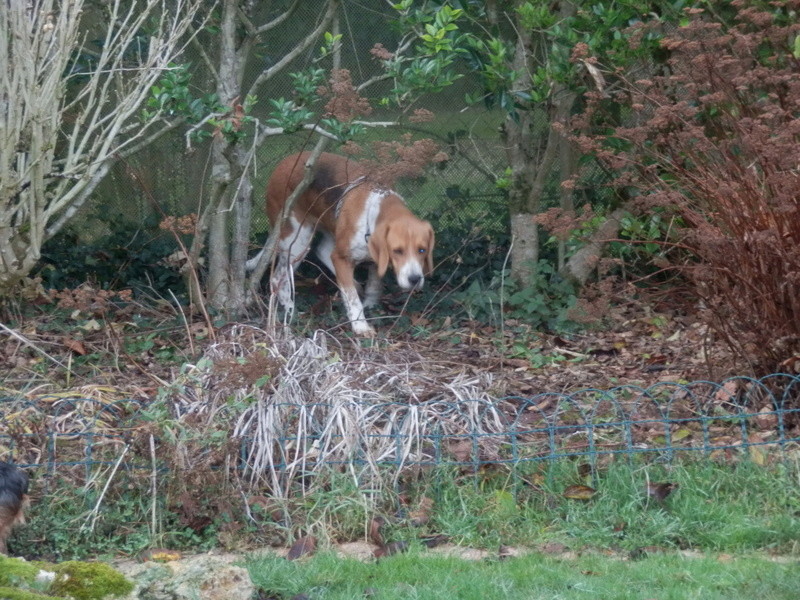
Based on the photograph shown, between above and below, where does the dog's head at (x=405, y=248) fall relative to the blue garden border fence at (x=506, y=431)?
above

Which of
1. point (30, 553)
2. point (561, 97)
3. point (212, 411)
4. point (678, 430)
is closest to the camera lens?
point (30, 553)

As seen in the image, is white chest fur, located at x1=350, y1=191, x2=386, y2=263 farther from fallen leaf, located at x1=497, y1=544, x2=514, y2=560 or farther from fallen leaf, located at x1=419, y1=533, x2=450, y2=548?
fallen leaf, located at x1=497, y1=544, x2=514, y2=560

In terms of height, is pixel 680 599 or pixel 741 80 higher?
pixel 741 80

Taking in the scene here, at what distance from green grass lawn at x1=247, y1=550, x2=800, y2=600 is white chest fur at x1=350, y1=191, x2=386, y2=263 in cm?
392

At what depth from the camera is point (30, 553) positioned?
454 centimetres

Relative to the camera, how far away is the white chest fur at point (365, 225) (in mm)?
7957

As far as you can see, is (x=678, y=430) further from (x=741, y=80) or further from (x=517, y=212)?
(x=517, y=212)

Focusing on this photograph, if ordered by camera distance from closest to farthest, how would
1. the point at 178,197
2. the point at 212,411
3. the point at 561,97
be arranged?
the point at 212,411 < the point at 561,97 < the point at 178,197

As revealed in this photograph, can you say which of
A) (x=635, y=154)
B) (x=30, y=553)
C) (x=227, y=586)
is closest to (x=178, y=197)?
(x=635, y=154)

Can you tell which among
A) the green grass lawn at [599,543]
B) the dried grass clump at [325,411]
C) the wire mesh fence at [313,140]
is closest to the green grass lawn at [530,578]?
the green grass lawn at [599,543]

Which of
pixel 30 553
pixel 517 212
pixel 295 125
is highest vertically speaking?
pixel 295 125

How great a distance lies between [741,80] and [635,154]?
1.40 m

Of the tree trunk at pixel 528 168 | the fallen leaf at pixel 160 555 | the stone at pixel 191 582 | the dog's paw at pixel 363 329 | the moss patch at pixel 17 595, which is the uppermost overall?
the tree trunk at pixel 528 168

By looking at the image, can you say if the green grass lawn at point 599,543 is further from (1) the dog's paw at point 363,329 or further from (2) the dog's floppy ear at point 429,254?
(2) the dog's floppy ear at point 429,254
